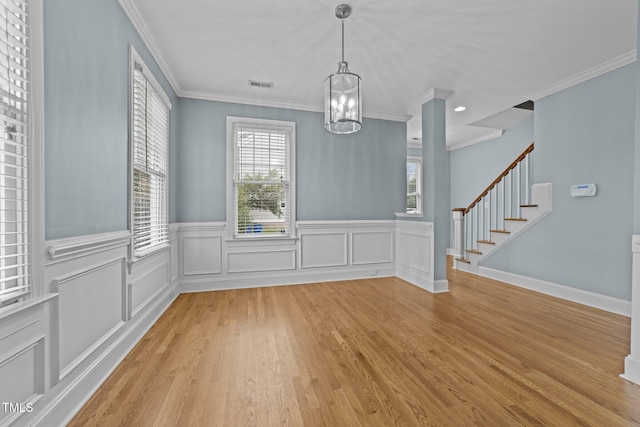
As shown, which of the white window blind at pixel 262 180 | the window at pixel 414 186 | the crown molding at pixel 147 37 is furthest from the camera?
the window at pixel 414 186

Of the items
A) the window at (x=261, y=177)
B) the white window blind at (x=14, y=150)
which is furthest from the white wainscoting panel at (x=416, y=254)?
the white window blind at (x=14, y=150)

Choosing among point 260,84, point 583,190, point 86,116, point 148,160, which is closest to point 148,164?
point 148,160

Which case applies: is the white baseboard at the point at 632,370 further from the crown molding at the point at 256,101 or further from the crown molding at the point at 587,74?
the crown molding at the point at 256,101

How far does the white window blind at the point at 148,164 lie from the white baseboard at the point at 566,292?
16.2 ft

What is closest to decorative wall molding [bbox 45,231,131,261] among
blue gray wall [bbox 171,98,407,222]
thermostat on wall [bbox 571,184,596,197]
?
blue gray wall [bbox 171,98,407,222]

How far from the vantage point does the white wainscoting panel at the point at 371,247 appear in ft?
15.0

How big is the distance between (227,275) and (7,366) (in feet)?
9.39

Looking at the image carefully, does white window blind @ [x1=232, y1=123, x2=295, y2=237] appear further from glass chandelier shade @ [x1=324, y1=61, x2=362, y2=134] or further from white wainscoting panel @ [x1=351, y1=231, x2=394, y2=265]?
glass chandelier shade @ [x1=324, y1=61, x2=362, y2=134]

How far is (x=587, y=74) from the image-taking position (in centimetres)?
332

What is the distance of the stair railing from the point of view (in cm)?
507

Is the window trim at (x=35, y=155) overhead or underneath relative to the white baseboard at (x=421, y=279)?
overhead

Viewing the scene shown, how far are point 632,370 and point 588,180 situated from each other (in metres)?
2.42

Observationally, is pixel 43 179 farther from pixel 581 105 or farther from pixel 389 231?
pixel 581 105

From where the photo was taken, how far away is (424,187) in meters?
4.11
